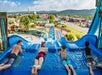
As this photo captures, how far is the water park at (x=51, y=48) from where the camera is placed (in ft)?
14.1

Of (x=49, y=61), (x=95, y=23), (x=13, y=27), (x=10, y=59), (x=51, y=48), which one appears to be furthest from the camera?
(x=13, y=27)

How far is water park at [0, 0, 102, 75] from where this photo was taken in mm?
4301

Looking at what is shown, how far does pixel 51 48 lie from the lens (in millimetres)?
5875

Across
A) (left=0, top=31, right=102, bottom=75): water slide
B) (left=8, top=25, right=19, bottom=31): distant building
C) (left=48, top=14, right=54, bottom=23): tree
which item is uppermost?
(left=48, top=14, right=54, bottom=23): tree

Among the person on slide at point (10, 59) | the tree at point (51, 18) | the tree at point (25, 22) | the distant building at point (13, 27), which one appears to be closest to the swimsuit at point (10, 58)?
the person on slide at point (10, 59)

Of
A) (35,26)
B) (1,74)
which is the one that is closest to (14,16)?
(35,26)

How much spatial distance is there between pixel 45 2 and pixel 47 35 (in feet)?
3.47

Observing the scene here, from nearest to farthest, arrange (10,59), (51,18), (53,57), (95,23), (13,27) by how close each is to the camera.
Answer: (10,59)
(53,57)
(95,23)
(13,27)
(51,18)

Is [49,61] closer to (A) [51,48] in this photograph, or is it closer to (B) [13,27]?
(A) [51,48]

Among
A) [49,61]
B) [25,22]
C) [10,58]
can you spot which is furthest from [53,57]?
[25,22]

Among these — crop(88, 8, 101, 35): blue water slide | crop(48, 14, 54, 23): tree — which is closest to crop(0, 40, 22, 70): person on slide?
crop(48, 14, 54, 23): tree

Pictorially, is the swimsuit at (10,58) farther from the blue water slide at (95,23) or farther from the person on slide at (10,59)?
the blue water slide at (95,23)

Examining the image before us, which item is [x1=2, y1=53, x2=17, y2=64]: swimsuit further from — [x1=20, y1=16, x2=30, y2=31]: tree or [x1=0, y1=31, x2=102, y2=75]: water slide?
[x1=20, y1=16, x2=30, y2=31]: tree

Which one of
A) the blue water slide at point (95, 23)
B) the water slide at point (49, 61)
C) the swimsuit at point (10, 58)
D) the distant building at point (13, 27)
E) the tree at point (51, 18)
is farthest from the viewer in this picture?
the tree at point (51, 18)
